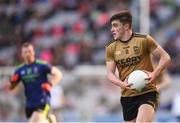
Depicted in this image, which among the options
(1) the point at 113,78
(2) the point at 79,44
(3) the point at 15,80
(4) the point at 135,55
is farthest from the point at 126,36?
(2) the point at 79,44

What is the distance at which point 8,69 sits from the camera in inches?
935

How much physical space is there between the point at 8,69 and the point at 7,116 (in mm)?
1682

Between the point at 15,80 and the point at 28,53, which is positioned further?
the point at 15,80

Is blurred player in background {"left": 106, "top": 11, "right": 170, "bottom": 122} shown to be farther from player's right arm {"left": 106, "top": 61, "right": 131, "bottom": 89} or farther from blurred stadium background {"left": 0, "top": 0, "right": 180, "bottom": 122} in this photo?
blurred stadium background {"left": 0, "top": 0, "right": 180, "bottom": 122}

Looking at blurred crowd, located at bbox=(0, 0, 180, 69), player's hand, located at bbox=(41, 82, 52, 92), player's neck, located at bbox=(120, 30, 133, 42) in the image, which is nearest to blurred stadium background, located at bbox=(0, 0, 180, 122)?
blurred crowd, located at bbox=(0, 0, 180, 69)

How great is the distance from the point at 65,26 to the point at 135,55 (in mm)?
16437

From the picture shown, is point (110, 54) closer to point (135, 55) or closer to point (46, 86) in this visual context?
point (135, 55)

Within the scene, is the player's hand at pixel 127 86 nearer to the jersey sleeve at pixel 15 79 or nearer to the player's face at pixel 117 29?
the player's face at pixel 117 29

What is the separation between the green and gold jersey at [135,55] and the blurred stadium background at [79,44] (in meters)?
8.99

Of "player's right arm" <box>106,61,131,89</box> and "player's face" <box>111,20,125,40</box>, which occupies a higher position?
"player's face" <box>111,20,125,40</box>

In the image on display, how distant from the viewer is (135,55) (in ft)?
35.7

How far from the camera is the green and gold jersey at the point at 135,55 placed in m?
10.9

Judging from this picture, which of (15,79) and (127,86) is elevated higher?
(127,86)

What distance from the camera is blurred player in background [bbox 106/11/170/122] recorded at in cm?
1080
